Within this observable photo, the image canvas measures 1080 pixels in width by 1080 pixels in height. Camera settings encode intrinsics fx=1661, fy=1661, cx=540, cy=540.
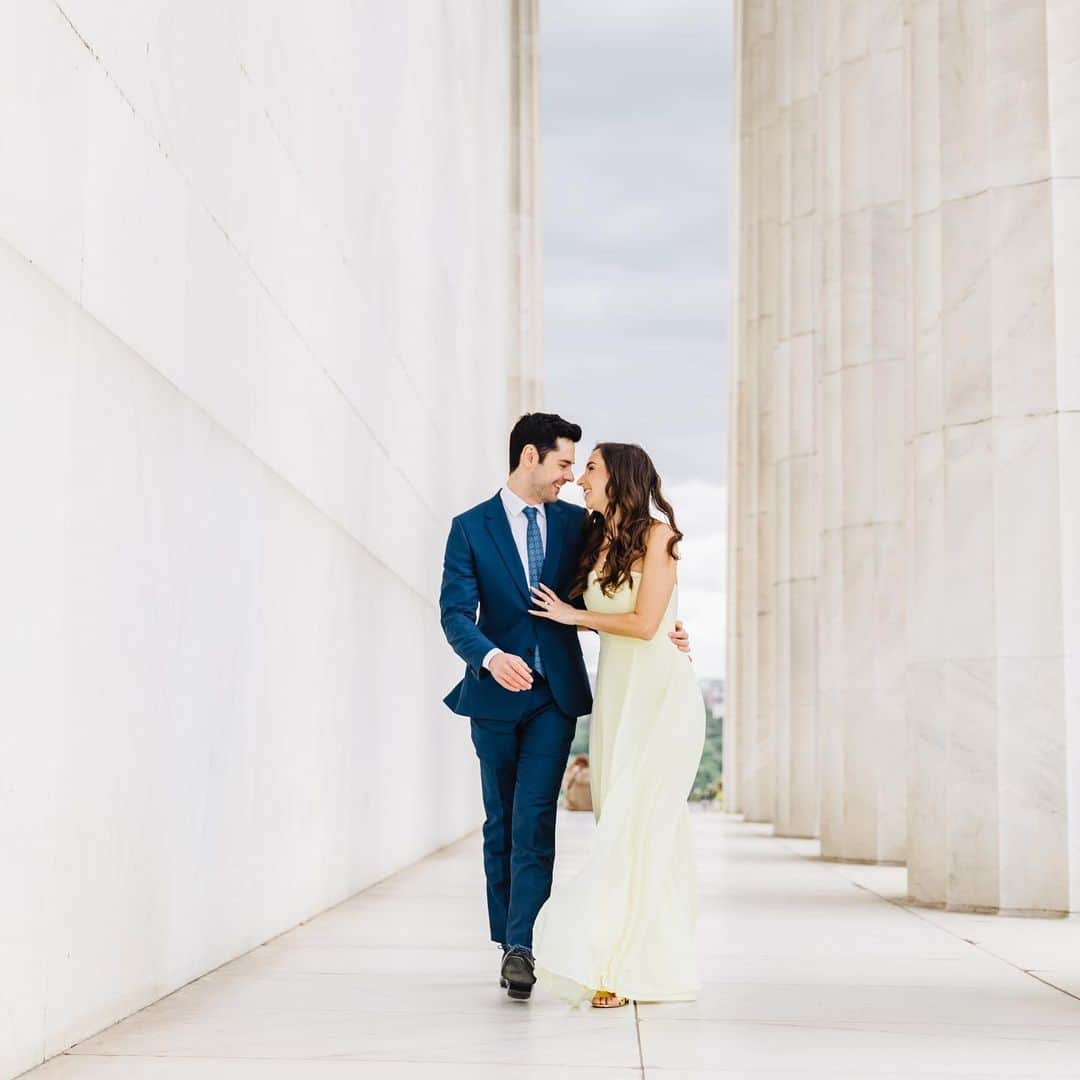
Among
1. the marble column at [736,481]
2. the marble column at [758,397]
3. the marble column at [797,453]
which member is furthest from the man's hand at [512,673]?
the marble column at [736,481]

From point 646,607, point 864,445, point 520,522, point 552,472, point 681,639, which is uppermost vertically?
point 864,445

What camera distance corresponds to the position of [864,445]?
18109 millimetres

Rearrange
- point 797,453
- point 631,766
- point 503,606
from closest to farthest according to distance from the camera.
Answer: point 631,766, point 503,606, point 797,453

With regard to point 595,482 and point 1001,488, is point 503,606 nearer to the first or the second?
point 595,482

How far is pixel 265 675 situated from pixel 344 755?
2935 mm

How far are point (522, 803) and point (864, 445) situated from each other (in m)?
11.5

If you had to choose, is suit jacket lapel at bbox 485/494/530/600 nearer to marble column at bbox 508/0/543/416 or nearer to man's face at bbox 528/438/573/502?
man's face at bbox 528/438/573/502

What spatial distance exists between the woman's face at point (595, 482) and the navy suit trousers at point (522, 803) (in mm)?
863

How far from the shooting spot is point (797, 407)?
25109 mm

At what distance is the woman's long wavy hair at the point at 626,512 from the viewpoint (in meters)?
7.38

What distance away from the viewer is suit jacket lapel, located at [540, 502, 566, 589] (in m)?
7.62

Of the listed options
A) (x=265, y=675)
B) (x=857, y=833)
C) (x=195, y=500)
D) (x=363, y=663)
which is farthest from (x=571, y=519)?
(x=857, y=833)

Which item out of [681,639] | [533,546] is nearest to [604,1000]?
[681,639]

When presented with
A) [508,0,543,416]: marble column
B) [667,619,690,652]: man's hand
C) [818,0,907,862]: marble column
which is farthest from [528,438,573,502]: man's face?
[508,0,543,416]: marble column
